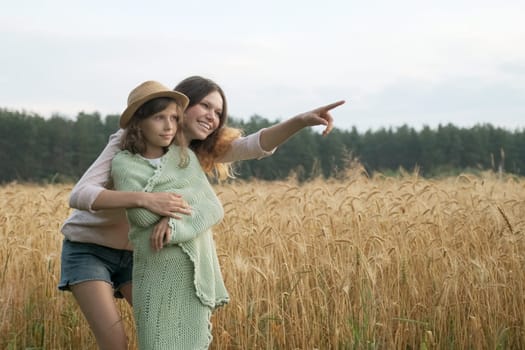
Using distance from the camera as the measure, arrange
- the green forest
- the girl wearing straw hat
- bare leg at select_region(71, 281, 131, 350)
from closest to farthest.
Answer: the girl wearing straw hat → bare leg at select_region(71, 281, 131, 350) → the green forest

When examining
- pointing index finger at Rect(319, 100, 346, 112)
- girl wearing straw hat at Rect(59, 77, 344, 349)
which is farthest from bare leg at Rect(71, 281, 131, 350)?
pointing index finger at Rect(319, 100, 346, 112)

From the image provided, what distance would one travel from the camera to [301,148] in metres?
37.2

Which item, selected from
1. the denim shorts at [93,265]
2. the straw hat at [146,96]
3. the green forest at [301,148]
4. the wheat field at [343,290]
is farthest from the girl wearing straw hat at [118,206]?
the green forest at [301,148]

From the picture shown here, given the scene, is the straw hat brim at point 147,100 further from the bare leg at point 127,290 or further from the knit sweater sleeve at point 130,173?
the bare leg at point 127,290

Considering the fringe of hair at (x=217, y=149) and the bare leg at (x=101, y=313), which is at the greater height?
the fringe of hair at (x=217, y=149)

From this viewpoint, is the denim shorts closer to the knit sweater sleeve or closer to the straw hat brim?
the knit sweater sleeve

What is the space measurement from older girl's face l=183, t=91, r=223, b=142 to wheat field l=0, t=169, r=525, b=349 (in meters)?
0.87

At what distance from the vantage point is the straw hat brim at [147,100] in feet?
8.39

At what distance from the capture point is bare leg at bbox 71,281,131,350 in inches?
100

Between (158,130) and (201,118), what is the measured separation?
0.27 meters

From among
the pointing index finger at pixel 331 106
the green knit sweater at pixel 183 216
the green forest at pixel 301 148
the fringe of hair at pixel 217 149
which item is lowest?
the green forest at pixel 301 148

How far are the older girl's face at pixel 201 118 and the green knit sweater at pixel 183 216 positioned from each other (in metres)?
0.17

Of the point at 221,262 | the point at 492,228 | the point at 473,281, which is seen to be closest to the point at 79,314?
the point at 221,262

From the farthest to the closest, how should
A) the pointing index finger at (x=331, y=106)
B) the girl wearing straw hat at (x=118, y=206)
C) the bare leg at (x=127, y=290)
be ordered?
1. the pointing index finger at (x=331, y=106)
2. the bare leg at (x=127, y=290)
3. the girl wearing straw hat at (x=118, y=206)
